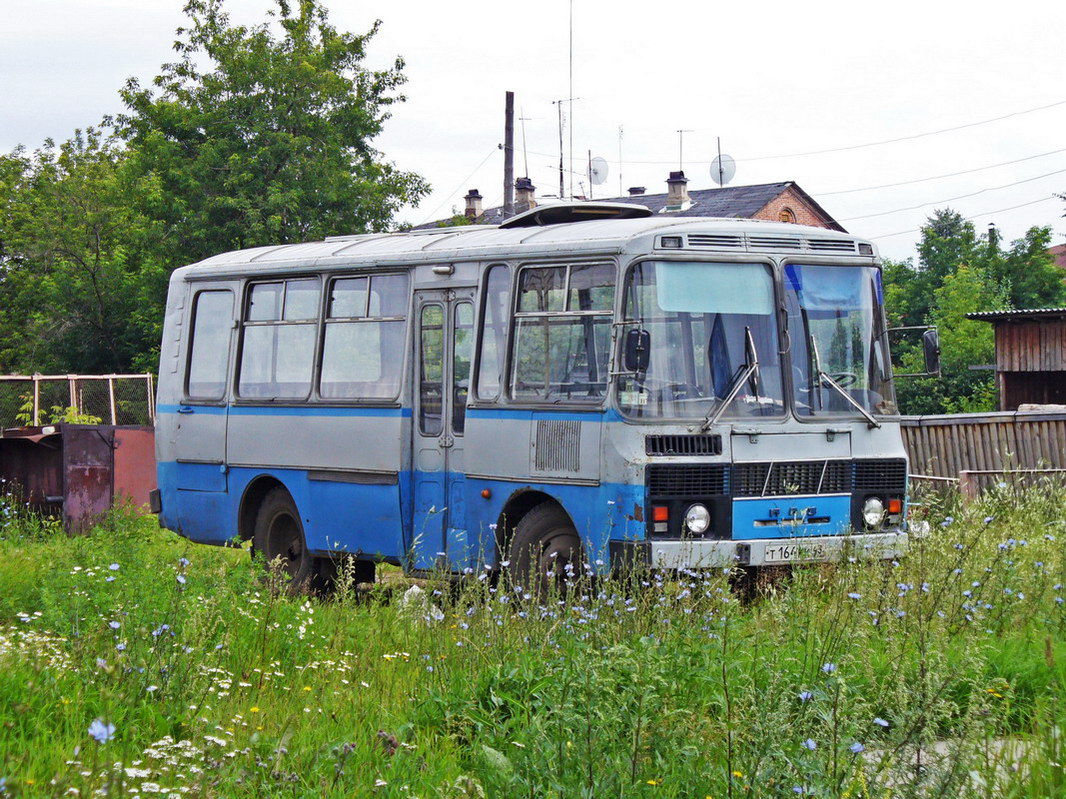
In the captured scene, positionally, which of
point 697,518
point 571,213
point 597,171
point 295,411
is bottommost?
point 697,518

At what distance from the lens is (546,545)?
9891 mm

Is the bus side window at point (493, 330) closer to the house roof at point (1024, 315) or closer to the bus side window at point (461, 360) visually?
the bus side window at point (461, 360)

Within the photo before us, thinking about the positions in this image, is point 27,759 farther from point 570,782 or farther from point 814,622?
point 814,622

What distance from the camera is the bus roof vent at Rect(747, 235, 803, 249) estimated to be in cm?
984

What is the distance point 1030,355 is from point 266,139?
63.1ft

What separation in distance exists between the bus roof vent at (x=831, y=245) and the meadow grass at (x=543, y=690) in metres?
2.60

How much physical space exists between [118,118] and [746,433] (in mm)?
29652

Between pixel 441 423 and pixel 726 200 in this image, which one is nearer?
pixel 441 423

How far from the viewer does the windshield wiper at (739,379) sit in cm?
923

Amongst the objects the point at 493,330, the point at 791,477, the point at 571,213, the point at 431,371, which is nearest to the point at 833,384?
the point at 791,477

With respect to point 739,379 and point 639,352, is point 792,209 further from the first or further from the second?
point 639,352

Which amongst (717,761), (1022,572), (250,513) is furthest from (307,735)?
(250,513)

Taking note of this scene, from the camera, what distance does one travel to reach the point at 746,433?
9359 millimetres

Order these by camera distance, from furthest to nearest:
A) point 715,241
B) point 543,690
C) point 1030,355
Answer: point 1030,355 → point 715,241 → point 543,690
